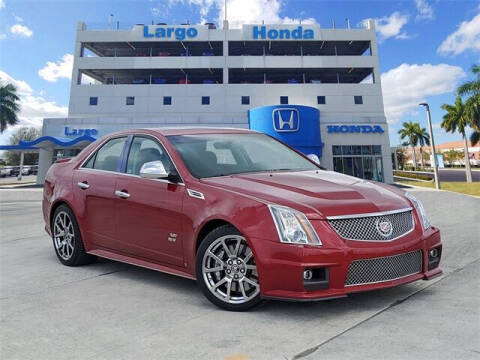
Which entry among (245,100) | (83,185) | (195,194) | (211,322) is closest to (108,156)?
(83,185)

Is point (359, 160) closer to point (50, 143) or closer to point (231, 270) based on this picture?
point (50, 143)

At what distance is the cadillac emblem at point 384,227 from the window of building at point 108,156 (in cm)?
281

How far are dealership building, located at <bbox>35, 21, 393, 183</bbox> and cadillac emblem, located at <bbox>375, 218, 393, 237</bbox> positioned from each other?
31252mm

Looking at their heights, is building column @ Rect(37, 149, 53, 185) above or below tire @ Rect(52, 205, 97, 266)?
above

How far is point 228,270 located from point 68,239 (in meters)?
2.60

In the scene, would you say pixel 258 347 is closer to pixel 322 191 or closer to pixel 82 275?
pixel 322 191

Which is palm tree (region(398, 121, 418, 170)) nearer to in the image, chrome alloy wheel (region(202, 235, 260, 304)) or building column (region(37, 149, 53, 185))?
building column (region(37, 149, 53, 185))

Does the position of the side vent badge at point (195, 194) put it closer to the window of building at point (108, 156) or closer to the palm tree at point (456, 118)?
the window of building at point (108, 156)

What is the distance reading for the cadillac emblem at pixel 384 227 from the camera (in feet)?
9.21

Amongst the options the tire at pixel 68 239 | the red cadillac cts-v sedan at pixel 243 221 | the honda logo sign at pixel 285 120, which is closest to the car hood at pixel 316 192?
the red cadillac cts-v sedan at pixel 243 221

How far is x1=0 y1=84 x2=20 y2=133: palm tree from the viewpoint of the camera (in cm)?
4775

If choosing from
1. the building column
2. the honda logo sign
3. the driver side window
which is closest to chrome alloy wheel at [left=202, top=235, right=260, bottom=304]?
the driver side window

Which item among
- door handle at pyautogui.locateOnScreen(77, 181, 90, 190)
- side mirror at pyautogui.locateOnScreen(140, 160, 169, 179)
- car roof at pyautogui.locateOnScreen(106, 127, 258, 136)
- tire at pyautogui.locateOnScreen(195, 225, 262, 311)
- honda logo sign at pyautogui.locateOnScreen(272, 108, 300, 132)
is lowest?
tire at pyautogui.locateOnScreen(195, 225, 262, 311)

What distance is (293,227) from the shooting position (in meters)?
2.70
